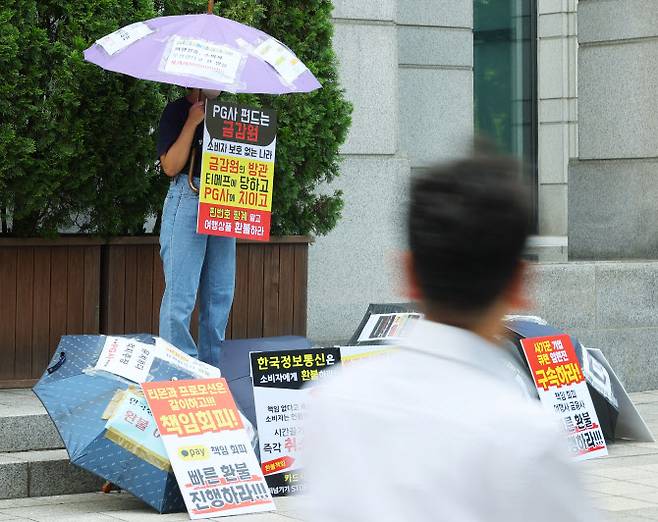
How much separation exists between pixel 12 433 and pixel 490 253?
5.29 metres

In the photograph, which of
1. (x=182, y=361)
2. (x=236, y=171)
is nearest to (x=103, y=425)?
(x=182, y=361)

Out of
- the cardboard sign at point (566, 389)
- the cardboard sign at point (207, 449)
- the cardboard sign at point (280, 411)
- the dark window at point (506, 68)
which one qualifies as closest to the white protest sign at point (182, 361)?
the cardboard sign at point (207, 449)

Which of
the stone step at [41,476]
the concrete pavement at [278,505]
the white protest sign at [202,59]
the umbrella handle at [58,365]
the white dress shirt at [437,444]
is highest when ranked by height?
the white protest sign at [202,59]

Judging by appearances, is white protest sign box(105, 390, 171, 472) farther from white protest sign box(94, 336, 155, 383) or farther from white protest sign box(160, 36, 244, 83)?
white protest sign box(160, 36, 244, 83)

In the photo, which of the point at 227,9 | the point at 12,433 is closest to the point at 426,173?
the point at 12,433

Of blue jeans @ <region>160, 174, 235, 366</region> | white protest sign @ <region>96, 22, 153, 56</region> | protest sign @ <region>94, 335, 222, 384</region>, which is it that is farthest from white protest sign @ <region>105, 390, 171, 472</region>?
white protest sign @ <region>96, 22, 153, 56</region>

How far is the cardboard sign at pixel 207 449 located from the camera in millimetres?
5922

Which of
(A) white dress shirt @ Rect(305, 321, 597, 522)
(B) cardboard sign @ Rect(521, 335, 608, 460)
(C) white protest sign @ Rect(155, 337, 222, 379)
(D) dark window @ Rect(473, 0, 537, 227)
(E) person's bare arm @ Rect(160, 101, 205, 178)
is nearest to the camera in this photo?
(A) white dress shirt @ Rect(305, 321, 597, 522)

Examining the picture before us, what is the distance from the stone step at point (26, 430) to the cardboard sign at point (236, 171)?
4.16ft

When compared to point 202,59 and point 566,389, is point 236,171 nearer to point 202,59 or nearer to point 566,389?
point 202,59

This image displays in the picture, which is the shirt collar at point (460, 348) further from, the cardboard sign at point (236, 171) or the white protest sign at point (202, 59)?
the cardboard sign at point (236, 171)

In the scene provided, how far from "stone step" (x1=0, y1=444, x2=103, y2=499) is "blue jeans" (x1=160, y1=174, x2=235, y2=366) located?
0.97 m

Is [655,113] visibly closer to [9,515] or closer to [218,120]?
[218,120]

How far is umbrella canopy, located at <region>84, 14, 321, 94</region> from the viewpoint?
269 inches
